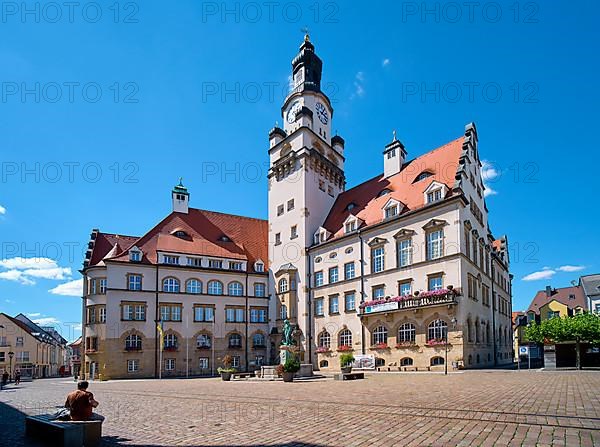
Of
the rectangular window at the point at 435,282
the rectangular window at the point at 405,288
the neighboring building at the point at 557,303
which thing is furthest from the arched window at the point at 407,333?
the neighboring building at the point at 557,303

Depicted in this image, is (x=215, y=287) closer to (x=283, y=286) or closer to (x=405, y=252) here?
(x=283, y=286)

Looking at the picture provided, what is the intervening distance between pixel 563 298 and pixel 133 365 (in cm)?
6650

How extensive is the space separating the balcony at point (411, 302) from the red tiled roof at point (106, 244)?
25754mm

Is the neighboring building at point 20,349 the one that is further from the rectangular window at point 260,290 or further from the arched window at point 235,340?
the rectangular window at point 260,290

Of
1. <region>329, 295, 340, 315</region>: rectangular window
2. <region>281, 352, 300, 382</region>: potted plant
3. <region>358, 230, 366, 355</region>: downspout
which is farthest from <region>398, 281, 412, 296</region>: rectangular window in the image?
<region>281, 352, 300, 382</region>: potted plant

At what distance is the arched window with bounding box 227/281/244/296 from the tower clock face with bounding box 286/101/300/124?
19778 mm

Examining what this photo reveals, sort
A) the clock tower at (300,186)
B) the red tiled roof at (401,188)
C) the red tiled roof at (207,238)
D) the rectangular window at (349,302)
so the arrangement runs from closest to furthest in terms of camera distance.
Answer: the red tiled roof at (401,188) < the rectangular window at (349,302) < the clock tower at (300,186) < the red tiled roof at (207,238)

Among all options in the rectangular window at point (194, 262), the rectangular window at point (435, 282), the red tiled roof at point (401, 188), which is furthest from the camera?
the rectangular window at point (194, 262)

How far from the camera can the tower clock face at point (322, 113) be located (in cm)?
5412

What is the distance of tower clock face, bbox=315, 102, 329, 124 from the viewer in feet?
178

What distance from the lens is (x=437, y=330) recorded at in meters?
33.5

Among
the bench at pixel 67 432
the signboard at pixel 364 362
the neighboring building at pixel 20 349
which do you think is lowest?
the neighboring building at pixel 20 349

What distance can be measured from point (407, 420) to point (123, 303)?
3887cm

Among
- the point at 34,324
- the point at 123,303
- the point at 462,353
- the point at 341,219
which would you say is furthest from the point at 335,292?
the point at 34,324
